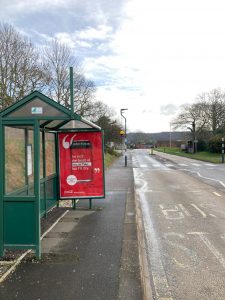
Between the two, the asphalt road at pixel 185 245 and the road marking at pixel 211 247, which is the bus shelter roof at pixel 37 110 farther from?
the road marking at pixel 211 247

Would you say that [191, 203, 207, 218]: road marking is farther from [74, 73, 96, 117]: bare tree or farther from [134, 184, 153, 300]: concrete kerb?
[74, 73, 96, 117]: bare tree

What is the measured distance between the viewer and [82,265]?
569 centimetres

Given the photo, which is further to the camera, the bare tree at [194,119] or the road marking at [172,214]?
the bare tree at [194,119]

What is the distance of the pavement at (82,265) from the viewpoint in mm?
4691

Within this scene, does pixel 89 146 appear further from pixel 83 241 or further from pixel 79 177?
pixel 83 241

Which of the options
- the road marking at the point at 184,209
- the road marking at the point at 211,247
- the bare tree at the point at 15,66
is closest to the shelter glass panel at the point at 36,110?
the road marking at the point at 211,247

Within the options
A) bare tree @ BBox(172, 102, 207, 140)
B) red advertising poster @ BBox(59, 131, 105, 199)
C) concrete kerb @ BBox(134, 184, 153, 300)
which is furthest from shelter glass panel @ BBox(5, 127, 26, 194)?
bare tree @ BBox(172, 102, 207, 140)

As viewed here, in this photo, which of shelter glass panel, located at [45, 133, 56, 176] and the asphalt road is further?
shelter glass panel, located at [45, 133, 56, 176]

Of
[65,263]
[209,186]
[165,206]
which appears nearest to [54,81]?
[209,186]

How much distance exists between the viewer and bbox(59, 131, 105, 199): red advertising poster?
9867 millimetres

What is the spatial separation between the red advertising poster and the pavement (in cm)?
102

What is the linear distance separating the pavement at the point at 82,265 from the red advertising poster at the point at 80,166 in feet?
3.33

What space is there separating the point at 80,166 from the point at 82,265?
14.6ft

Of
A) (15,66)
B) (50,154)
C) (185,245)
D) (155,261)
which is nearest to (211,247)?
(185,245)
